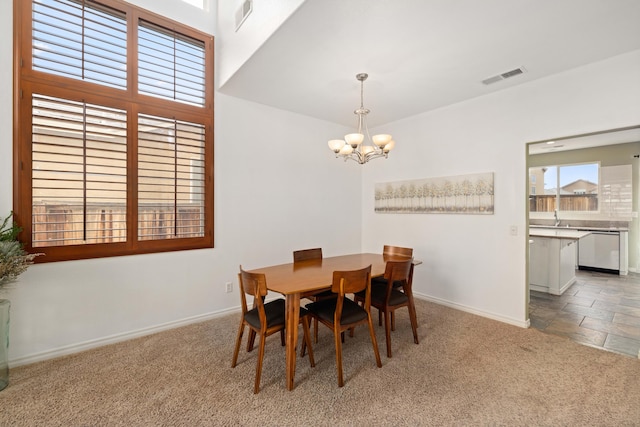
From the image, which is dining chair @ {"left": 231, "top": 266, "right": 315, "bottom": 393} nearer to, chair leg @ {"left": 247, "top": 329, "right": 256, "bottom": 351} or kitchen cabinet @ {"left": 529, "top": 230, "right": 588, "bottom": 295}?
chair leg @ {"left": 247, "top": 329, "right": 256, "bottom": 351}

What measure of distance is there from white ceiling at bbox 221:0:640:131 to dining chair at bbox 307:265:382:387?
1.89 m

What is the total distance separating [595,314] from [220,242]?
474cm

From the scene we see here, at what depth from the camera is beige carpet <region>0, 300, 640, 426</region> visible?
1812mm

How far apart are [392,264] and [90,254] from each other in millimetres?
2824

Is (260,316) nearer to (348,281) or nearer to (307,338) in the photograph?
(307,338)

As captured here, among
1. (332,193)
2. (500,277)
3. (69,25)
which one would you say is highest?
(69,25)

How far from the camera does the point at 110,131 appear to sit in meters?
2.74

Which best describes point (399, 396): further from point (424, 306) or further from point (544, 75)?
point (544, 75)

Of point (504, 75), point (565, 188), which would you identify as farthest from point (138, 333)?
point (565, 188)

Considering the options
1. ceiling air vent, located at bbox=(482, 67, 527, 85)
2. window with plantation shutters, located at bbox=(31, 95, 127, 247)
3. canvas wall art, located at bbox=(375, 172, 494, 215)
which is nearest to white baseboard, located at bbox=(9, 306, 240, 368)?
window with plantation shutters, located at bbox=(31, 95, 127, 247)

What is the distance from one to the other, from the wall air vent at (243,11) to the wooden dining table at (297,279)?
2.43m

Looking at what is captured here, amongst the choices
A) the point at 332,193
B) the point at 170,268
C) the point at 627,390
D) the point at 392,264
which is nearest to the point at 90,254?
the point at 170,268

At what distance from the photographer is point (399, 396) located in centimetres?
200

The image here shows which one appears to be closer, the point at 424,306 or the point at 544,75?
the point at 544,75
